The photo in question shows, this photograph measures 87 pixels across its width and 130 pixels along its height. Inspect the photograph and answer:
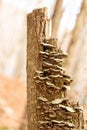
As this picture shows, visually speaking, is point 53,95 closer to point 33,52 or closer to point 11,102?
point 33,52

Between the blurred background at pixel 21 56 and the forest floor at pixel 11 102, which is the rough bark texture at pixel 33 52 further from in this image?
the forest floor at pixel 11 102

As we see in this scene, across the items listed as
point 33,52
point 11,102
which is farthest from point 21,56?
point 33,52

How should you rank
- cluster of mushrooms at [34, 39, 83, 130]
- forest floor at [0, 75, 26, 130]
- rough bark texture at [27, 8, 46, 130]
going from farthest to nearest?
forest floor at [0, 75, 26, 130]
rough bark texture at [27, 8, 46, 130]
cluster of mushrooms at [34, 39, 83, 130]

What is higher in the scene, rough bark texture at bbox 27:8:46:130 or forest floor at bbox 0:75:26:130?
rough bark texture at bbox 27:8:46:130

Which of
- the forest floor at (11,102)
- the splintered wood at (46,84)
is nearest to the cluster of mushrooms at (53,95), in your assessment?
the splintered wood at (46,84)

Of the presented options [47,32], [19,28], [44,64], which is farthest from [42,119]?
[19,28]

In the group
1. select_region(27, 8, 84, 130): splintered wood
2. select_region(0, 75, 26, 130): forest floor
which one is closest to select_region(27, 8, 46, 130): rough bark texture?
select_region(27, 8, 84, 130): splintered wood

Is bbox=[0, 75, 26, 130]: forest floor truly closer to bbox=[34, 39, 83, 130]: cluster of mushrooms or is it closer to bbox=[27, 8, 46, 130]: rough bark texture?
bbox=[27, 8, 46, 130]: rough bark texture
